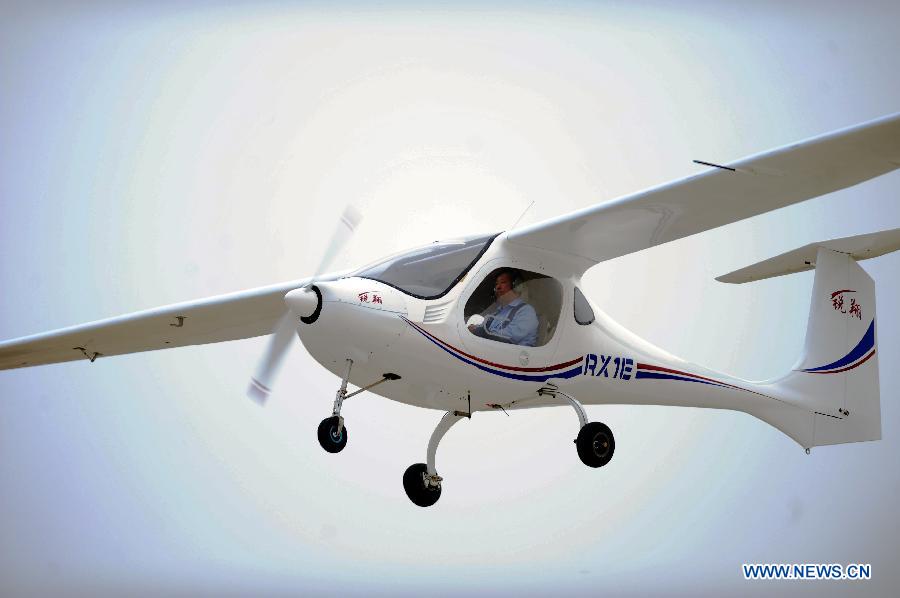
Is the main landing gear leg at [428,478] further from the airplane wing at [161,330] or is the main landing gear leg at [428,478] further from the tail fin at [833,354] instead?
the tail fin at [833,354]

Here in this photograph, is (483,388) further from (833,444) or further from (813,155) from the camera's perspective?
(833,444)

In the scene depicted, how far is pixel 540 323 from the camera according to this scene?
34.9 feet

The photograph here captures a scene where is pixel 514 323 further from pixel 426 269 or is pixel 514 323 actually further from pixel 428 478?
pixel 428 478

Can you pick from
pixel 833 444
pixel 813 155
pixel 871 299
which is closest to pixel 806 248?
pixel 871 299

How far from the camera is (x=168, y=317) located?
12.4 meters

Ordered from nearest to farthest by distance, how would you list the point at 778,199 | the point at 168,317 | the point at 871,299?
the point at 778,199 → the point at 168,317 → the point at 871,299

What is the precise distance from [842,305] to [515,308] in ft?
15.3

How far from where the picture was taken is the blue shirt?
10328mm

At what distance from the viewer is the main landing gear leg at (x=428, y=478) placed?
11516 mm

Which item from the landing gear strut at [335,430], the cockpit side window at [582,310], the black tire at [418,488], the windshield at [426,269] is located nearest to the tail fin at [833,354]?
the cockpit side window at [582,310]

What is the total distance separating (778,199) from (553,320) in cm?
228

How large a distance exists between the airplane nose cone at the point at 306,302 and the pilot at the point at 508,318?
153 centimetres

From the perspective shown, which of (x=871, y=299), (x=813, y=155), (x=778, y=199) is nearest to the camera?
(x=813, y=155)

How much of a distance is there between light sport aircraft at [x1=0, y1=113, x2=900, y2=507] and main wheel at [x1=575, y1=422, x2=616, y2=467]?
1 cm
